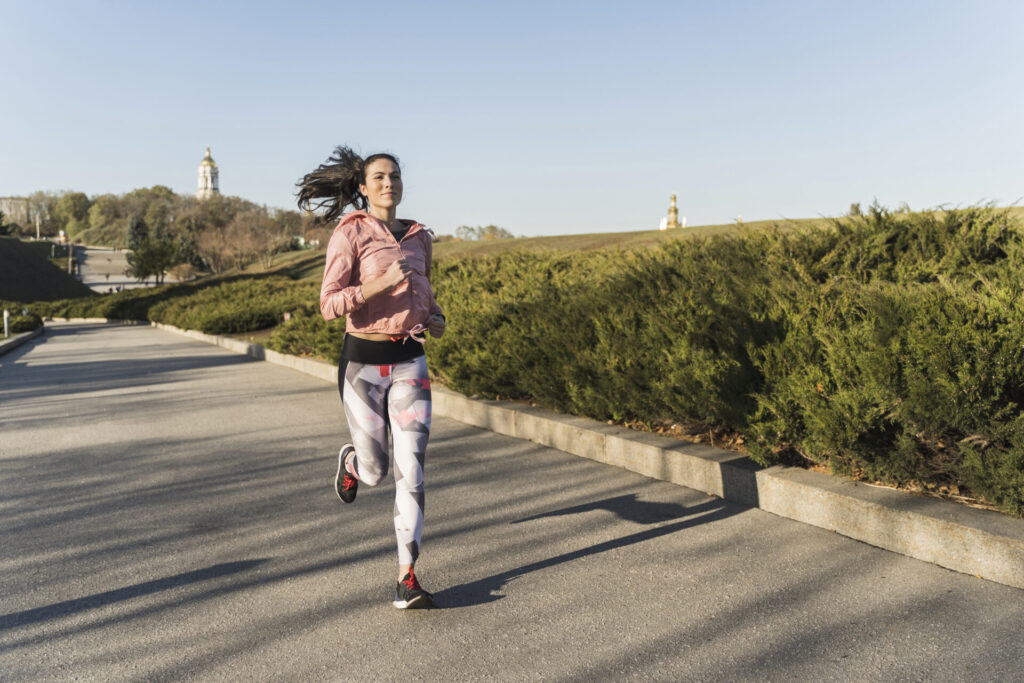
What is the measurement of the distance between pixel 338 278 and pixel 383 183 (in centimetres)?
53

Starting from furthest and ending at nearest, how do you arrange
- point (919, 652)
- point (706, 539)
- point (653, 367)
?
point (653, 367), point (706, 539), point (919, 652)

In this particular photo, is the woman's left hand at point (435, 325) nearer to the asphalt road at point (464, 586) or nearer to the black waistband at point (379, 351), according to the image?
the black waistband at point (379, 351)

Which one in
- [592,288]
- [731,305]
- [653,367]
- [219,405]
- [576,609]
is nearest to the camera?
[576,609]

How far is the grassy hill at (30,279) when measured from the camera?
71.4 m

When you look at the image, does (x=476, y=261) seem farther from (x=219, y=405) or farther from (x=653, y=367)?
(x=653, y=367)

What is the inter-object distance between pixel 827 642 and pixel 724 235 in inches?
210

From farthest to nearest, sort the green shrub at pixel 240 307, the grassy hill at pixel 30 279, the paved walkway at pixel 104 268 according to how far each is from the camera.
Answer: the paved walkway at pixel 104 268 < the grassy hill at pixel 30 279 < the green shrub at pixel 240 307

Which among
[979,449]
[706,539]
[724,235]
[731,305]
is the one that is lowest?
[706,539]

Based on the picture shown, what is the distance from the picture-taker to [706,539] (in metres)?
4.75

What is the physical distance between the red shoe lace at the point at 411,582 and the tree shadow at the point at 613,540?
155 millimetres

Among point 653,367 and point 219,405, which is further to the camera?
point 219,405

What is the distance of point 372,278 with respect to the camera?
392 cm

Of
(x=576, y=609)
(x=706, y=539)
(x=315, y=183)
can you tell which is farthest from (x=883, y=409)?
(x=315, y=183)

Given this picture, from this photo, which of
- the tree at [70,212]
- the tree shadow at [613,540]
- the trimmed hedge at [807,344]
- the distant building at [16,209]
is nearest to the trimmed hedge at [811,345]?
the trimmed hedge at [807,344]
